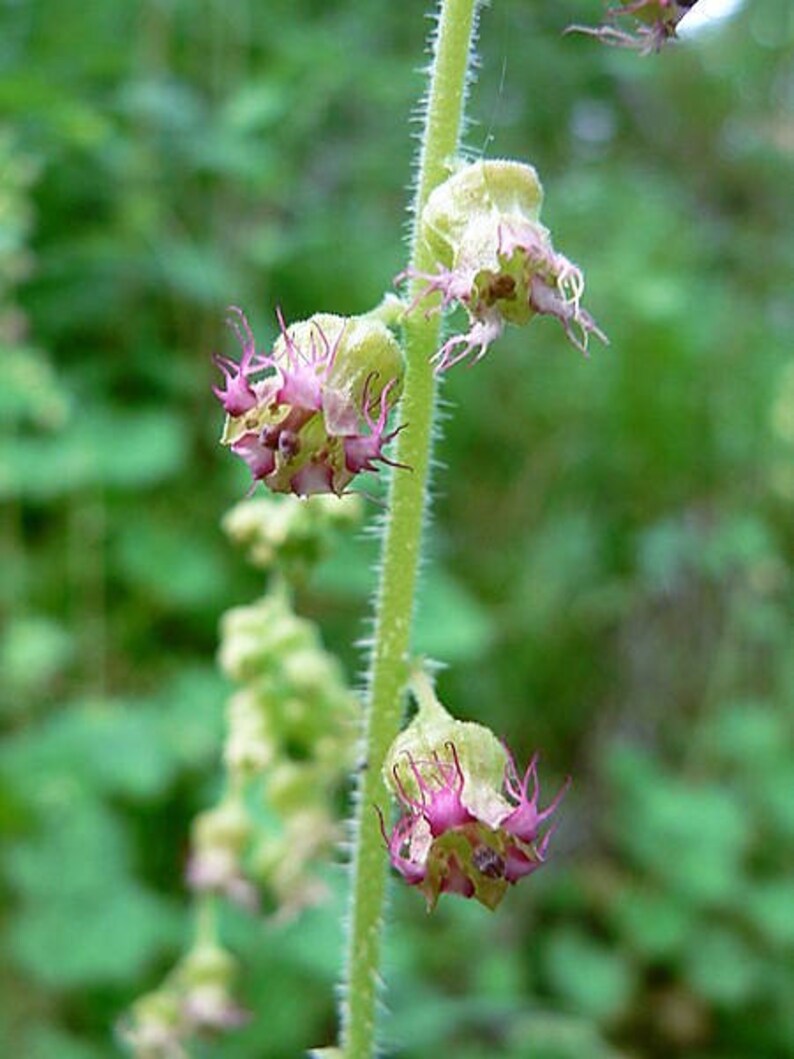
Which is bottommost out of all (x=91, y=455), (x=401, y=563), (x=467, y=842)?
(x=467, y=842)

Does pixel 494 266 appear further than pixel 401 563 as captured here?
No

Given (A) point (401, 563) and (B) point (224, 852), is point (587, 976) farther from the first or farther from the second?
(A) point (401, 563)

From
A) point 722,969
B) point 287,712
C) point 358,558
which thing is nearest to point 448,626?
point 358,558

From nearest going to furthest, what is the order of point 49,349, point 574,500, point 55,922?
point 55,922
point 49,349
point 574,500

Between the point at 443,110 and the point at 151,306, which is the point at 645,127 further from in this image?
the point at 443,110

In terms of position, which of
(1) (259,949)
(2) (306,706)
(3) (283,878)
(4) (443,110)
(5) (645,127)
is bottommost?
(1) (259,949)

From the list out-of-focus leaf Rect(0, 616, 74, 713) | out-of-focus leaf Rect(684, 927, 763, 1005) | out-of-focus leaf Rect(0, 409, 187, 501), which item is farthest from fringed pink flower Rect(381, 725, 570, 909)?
out-of-focus leaf Rect(684, 927, 763, 1005)

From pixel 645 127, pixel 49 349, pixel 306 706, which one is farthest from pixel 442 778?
pixel 645 127

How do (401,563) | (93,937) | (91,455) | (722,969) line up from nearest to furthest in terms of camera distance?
(401,563)
(93,937)
(91,455)
(722,969)
